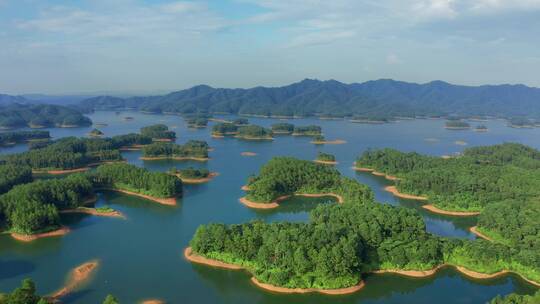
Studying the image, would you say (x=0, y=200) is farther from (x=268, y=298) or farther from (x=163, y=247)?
(x=268, y=298)

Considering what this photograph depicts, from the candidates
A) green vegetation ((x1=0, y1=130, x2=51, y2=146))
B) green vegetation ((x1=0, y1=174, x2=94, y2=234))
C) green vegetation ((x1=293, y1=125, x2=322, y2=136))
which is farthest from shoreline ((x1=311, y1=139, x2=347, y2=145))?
green vegetation ((x1=0, y1=130, x2=51, y2=146))

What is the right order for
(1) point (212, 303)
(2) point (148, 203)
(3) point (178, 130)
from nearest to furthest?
(1) point (212, 303) < (2) point (148, 203) < (3) point (178, 130)

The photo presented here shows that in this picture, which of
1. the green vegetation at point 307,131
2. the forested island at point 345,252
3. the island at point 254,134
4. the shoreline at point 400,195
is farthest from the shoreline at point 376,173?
the green vegetation at point 307,131

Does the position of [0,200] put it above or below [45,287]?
above

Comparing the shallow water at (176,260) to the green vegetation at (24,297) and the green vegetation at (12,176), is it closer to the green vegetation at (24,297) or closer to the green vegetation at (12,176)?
the green vegetation at (24,297)

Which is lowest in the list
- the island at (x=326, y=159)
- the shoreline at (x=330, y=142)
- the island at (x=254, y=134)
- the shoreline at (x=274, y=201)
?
the shoreline at (x=274, y=201)

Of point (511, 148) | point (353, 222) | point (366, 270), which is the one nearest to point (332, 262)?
point (366, 270)
